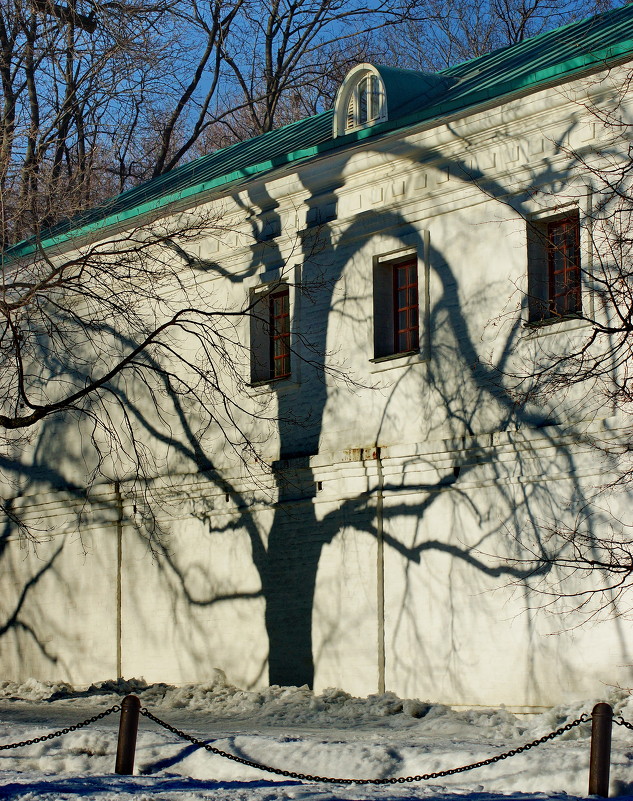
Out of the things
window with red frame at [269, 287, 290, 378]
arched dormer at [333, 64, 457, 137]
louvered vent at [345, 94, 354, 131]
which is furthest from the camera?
louvered vent at [345, 94, 354, 131]

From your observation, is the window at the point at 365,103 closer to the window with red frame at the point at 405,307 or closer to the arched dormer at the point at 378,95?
the arched dormer at the point at 378,95

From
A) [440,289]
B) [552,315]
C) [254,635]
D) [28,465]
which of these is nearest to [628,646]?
[552,315]

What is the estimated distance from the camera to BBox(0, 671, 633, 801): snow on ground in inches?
358

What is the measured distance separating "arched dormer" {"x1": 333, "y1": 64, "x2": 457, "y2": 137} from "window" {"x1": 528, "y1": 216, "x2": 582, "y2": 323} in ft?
13.1

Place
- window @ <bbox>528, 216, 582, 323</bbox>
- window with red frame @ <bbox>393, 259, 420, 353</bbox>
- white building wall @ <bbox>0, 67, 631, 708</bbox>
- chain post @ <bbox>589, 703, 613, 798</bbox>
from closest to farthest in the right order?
chain post @ <bbox>589, 703, 613, 798</bbox>
white building wall @ <bbox>0, 67, 631, 708</bbox>
window @ <bbox>528, 216, 582, 323</bbox>
window with red frame @ <bbox>393, 259, 420, 353</bbox>

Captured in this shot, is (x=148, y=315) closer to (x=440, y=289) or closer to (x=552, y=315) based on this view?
(x=440, y=289)

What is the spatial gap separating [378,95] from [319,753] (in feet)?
33.6

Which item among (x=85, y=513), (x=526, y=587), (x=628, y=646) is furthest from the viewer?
(x=85, y=513)

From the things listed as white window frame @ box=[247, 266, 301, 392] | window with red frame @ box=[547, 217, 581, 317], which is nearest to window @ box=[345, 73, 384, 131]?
white window frame @ box=[247, 266, 301, 392]

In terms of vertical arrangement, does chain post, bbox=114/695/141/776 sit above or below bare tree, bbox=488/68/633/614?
below

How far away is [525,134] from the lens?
563 inches

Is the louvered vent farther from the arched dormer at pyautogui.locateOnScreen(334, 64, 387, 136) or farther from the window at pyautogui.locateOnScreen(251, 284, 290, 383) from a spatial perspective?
the window at pyautogui.locateOnScreen(251, 284, 290, 383)

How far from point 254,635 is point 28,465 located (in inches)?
276

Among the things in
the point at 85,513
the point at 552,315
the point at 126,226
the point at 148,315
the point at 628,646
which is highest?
the point at 126,226
